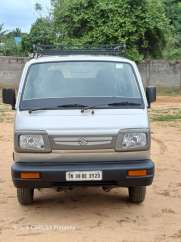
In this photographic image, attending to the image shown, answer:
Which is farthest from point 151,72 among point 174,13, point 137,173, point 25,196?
point 137,173

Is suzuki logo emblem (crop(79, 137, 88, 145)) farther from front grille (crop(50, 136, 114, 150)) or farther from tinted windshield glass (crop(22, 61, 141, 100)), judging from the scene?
tinted windshield glass (crop(22, 61, 141, 100))

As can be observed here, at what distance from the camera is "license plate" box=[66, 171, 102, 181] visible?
20.7 feet

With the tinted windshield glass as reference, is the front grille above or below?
below

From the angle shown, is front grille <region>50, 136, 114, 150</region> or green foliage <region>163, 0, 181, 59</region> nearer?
front grille <region>50, 136, 114, 150</region>

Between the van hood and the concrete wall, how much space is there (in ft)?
58.5

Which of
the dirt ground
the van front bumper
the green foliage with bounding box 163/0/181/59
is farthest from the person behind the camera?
the green foliage with bounding box 163/0/181/59

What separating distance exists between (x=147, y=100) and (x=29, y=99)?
1627 millimetres

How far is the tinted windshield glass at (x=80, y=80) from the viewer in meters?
7.23

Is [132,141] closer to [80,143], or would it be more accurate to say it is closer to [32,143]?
[80,143]

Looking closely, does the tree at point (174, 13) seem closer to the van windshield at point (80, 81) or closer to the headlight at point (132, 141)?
the van windshield at point (80, 81)

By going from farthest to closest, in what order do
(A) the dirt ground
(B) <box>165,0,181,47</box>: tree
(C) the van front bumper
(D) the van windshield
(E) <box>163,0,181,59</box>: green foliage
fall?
(B) <box>165,0,181,47</box>: tree < (E) <box>163,0,181,59</box>: green foliage < (D) the van windshield < (C) the van front bumper < (A) the dirt ground

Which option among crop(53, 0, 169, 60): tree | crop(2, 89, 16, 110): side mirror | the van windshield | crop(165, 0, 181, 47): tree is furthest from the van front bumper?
crop(165, 0, 181, 47): tree

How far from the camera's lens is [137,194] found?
23.4 feet

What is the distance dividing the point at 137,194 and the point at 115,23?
1682 cm
